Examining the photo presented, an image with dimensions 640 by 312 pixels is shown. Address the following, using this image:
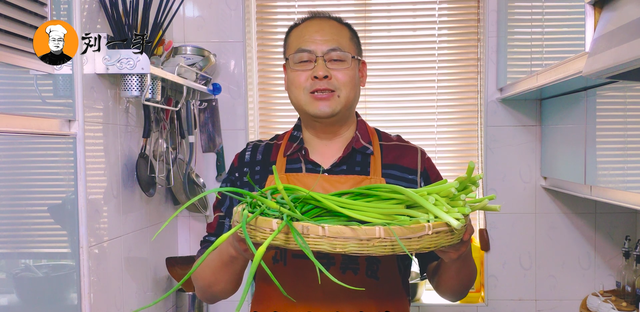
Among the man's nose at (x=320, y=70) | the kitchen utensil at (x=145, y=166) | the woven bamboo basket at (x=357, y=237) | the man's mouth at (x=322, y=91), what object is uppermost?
the man's nose at (x=320, y=70)

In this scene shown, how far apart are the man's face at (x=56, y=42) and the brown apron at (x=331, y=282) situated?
647 millimetres

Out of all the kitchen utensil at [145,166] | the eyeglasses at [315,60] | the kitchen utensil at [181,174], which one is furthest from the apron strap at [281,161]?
the kitchen utensil at [181,174]

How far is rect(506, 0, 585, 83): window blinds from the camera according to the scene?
4.65 ft

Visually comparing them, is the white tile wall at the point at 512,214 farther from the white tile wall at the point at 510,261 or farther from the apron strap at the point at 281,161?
the apron strap at the point at 281,161

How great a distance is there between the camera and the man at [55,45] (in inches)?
47.4

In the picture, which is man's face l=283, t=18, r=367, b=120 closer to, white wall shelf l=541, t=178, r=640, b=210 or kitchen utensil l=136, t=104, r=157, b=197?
kitchen utensil l=136, t=104, r=157, b=197

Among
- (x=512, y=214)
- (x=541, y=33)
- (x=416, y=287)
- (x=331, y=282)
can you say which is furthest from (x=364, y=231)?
(x=512, y=214)

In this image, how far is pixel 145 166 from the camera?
170cm

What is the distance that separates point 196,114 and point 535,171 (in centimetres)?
149

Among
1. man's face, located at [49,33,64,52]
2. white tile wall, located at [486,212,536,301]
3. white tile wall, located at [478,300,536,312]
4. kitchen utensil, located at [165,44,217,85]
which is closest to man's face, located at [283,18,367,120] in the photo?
man's face, located at [49,33,64,52]

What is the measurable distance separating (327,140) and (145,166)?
750 millimetres

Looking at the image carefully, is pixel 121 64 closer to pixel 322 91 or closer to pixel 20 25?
pixel 20 25

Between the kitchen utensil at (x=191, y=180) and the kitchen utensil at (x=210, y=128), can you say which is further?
the kitchen utensil at (x=210, y=128)

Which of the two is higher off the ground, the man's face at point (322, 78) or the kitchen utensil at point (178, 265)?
the man's face at point (322, 78)
